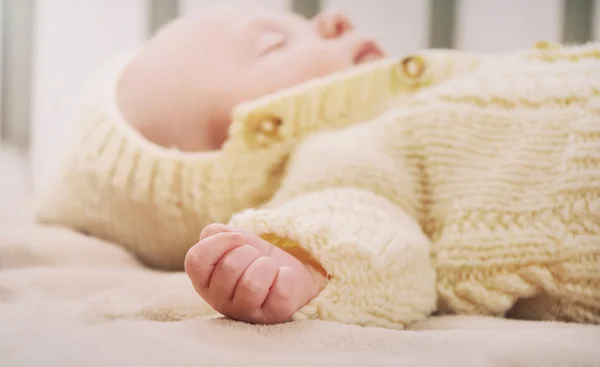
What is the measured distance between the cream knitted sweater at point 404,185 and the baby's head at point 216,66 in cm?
4

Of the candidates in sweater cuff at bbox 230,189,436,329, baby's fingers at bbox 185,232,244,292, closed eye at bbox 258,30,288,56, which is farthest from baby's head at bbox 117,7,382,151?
baby's fingers at bbox 185,232,244,292

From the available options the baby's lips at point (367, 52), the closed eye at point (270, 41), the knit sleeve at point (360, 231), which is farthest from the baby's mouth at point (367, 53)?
the knit sleeve at point (360, 231)

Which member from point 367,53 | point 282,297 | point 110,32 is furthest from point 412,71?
point 110,32

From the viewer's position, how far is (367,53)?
782 millimetres

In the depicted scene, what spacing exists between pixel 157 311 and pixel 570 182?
33 cm

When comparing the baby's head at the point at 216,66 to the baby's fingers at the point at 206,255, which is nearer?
the baby's fingers at the point at 206,255

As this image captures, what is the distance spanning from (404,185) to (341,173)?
0.06 metres

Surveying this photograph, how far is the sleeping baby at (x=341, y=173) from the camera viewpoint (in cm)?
38

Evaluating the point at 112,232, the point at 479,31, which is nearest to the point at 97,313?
the point at 112,232

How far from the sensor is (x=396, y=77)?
0.66 m

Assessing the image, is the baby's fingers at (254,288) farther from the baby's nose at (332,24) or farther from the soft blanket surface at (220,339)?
the baby's nose at (332,24)

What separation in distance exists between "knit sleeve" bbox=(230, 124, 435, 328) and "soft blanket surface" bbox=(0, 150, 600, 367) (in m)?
0.03

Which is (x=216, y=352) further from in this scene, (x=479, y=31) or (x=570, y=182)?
(x=479, y=31)

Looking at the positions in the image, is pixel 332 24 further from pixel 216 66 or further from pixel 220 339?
pixel 220 339
